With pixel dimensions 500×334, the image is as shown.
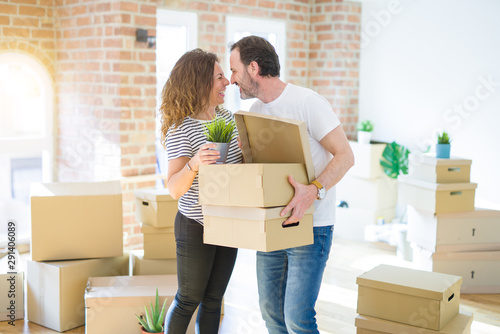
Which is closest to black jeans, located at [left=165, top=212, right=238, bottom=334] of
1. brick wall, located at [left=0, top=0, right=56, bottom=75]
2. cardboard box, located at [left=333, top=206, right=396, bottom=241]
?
brick wall, located at [left=0, top=0, right=56, bottom=75]

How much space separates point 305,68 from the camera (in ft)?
19.4

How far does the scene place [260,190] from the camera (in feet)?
6.15

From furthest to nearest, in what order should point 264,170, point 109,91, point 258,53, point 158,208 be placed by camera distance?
point 109,91 < point 158,208 < point 258,53 < point 264,170

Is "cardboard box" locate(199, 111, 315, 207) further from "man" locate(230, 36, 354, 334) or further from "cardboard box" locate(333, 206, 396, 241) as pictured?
"cardboard box" locate(333, 206, 396, 241)

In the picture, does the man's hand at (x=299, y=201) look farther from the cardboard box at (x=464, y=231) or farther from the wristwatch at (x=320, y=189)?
the cardboard box at (x=464, y=231)

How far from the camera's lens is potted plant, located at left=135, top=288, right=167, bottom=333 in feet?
9.53

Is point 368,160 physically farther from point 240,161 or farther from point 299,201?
point 299,201

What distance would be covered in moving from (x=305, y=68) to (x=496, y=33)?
1865 mm

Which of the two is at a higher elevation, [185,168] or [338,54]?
[338,54]

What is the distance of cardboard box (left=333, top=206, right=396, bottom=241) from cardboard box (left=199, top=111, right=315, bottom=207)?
3428 mm

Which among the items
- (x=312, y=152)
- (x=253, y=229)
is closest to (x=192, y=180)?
(x=253, y=229)

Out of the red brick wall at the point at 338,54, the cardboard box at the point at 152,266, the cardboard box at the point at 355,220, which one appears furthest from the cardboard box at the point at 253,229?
the red brick wall at the point at 338,54

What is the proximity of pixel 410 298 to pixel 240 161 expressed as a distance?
1.02 metres

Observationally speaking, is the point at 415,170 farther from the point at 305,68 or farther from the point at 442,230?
the point at 305,68
